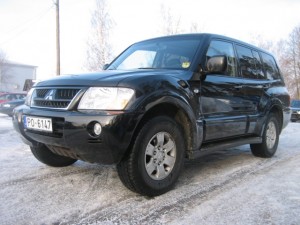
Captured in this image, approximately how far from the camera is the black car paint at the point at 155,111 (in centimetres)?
279

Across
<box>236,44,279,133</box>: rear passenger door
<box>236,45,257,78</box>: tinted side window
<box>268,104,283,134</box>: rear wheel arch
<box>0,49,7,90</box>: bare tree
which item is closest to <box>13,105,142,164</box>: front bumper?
<box>236,44,279,133</box>: rear passenger door

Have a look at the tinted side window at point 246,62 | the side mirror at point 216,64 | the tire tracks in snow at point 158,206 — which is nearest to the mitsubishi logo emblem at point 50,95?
the tire tracks in snow at point 158,206

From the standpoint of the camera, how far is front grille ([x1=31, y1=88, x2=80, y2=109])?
2992 millimetres

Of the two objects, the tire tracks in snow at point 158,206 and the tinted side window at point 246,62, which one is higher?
the tinted side window at point 246,62

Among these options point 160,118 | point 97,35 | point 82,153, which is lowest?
point 82,153

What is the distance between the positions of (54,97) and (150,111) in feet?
3.06

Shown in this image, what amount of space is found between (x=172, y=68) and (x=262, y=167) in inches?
79.5

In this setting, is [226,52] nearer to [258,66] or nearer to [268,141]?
[258,66]

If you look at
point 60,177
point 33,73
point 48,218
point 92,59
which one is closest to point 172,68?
point 60,177

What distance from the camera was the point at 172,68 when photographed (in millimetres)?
3850

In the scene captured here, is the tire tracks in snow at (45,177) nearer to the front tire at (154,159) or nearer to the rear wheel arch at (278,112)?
the front tire at (154,159)

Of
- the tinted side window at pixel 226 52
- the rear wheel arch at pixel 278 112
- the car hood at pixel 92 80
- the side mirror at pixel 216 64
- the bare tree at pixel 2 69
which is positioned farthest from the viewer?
the bare tree at pixel 2 69

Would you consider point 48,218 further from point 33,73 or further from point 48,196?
point 33,73

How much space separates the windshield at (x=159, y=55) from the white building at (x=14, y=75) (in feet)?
216
